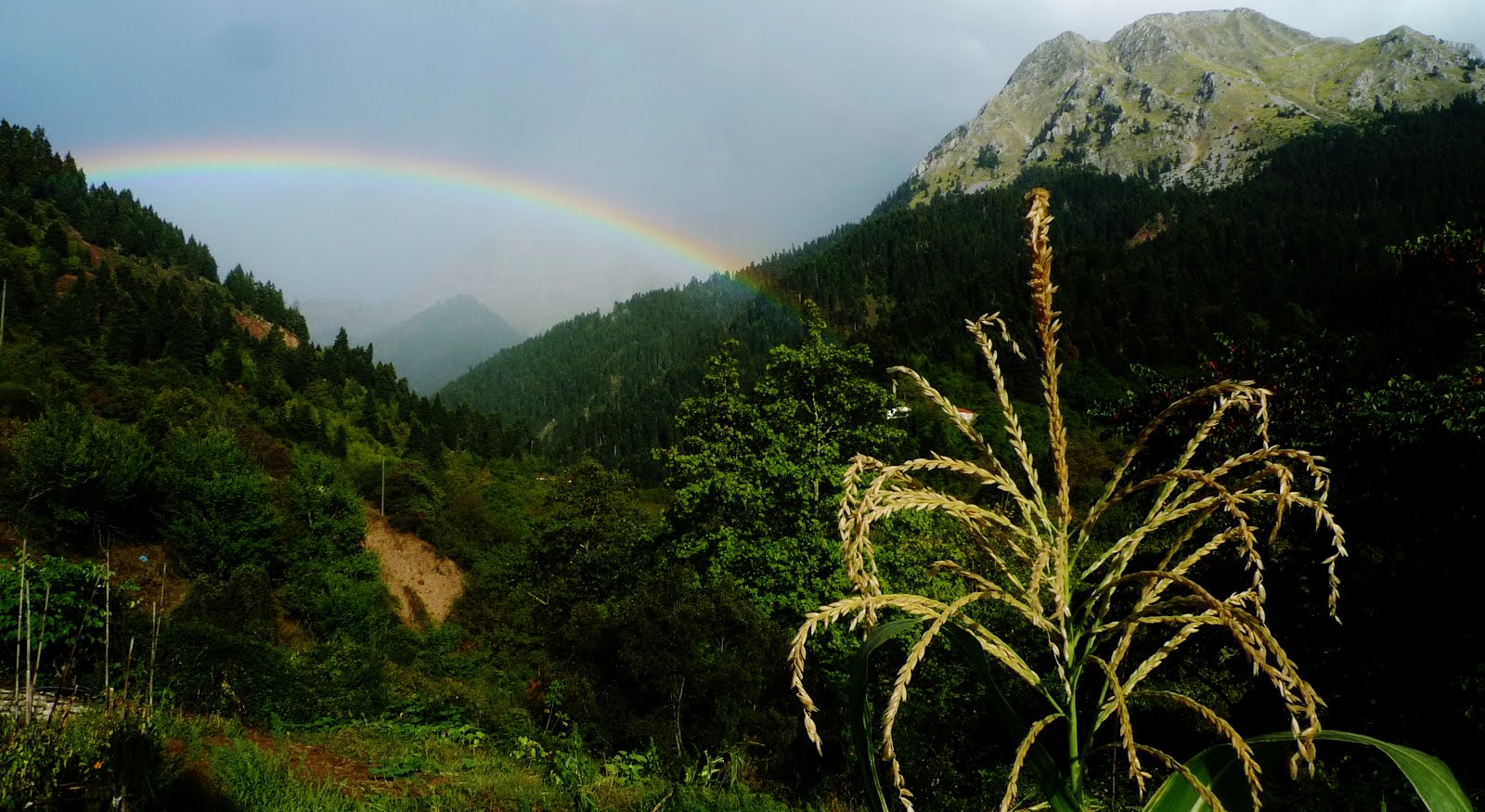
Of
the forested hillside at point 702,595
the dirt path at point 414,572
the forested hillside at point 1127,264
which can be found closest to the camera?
the forested hillside at point 702,595

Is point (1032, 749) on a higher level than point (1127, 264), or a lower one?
lower

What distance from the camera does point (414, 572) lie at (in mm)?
45812

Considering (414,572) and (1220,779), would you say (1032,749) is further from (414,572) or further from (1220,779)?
(414,572)

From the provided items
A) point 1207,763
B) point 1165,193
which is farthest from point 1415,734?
point 1165,193

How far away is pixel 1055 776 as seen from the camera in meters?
1.47

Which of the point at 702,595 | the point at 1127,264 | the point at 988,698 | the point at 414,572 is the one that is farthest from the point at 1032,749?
the point at 1127,264

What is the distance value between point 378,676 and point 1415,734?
1775cm

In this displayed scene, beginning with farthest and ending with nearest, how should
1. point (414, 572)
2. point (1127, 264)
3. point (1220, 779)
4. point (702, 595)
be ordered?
point (1127, 264)
point (414, 572)
point (702, 595)
point (1220, 779)

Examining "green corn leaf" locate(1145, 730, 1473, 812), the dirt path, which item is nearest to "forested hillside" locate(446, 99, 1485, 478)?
the dirt path

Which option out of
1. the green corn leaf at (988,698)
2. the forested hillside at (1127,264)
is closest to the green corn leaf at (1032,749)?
the green corn leaf at (988,698)

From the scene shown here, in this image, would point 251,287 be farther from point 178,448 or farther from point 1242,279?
point 1242,279

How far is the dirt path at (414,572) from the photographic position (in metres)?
42.2

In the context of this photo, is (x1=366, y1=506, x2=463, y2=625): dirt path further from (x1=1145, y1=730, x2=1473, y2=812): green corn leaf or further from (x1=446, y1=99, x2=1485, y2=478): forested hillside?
(x1=446, y1=99, x2=1485, y2=478): forested hillside

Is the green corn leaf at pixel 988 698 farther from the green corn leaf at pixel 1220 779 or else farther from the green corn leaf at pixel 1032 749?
the green corn leaf at pixel 1220 779
